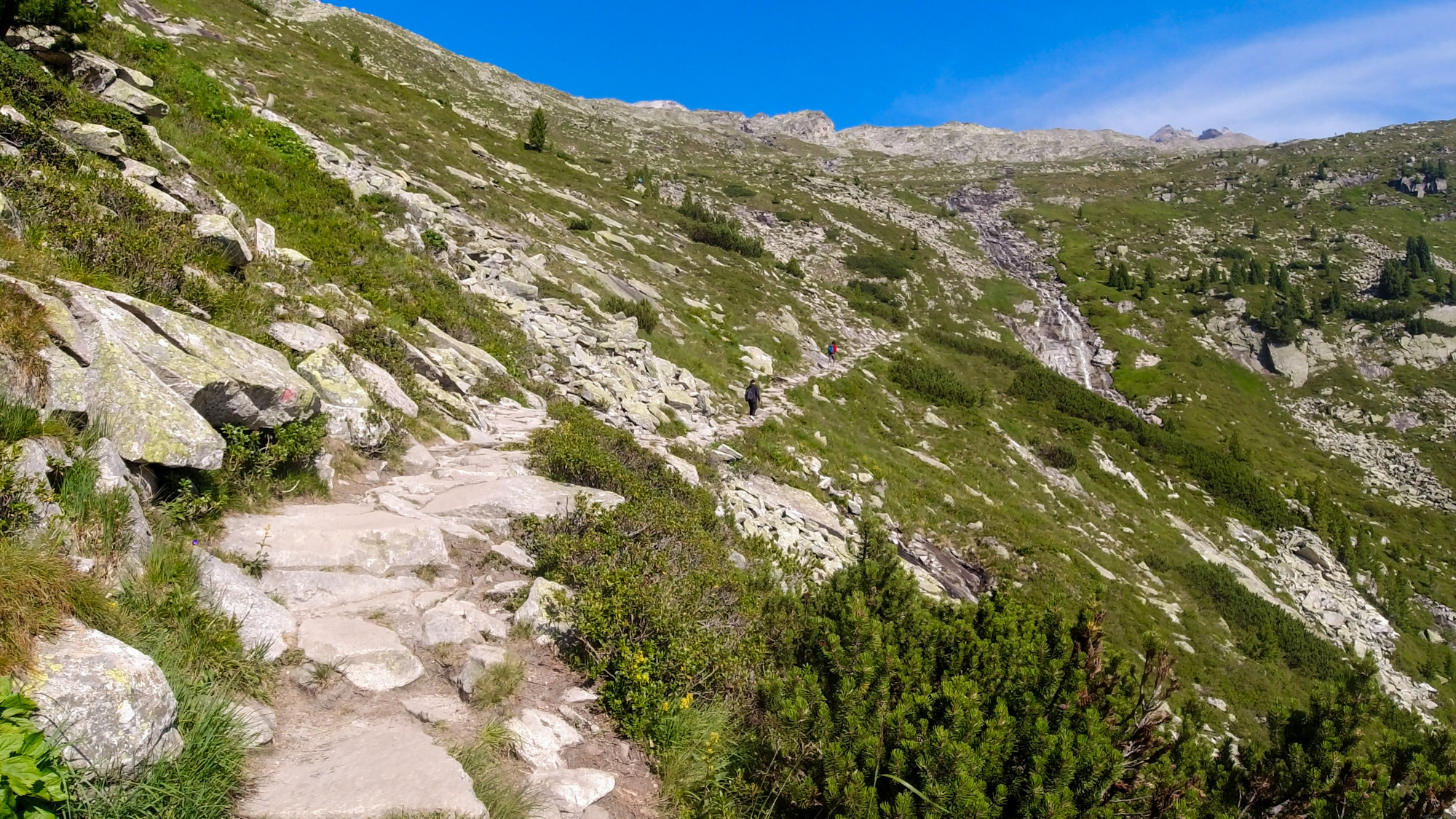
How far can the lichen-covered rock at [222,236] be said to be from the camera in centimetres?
956

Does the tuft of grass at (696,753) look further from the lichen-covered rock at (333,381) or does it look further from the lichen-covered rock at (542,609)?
the lichen-covered rock at (333,381)

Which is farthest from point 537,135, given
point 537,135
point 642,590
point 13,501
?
point 13,501

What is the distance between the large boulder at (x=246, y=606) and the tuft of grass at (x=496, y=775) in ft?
5.29

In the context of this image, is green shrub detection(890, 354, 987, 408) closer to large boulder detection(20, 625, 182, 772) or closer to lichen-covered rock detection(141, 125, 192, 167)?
lichen-covered rock detection(141, 125, 192, 167)

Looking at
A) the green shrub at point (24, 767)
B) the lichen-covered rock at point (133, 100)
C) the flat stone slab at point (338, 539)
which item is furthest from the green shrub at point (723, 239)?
the green shrub at point (24, 767)

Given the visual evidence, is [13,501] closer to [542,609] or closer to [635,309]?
[542,609]

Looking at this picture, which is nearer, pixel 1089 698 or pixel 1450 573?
pixel 1089 698

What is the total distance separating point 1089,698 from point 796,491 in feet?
37.1

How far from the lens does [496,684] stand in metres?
4.90

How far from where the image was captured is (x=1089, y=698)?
4.67 meters

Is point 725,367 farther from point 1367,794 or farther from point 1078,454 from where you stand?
point 1367,794

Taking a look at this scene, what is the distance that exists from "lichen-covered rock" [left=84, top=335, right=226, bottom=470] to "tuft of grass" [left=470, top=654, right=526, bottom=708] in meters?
3.20

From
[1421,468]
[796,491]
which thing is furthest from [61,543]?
[1421,468]

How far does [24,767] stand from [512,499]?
19.8 ft
